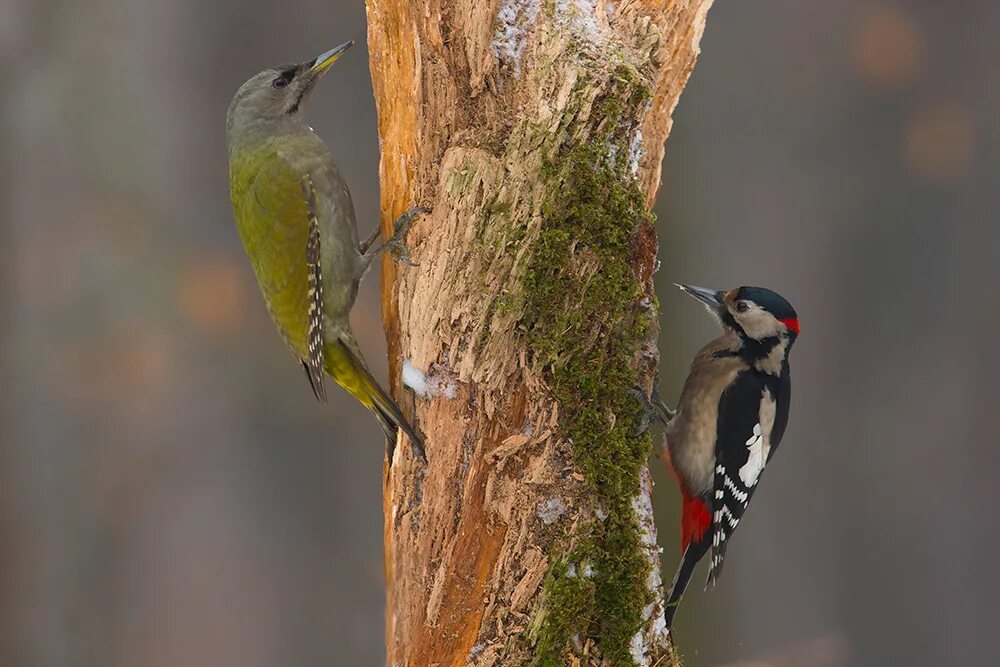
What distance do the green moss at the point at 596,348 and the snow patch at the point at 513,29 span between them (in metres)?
0.23

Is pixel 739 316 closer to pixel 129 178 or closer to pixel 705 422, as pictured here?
pixel 705 422

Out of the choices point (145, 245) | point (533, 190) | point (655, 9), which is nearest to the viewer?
point (533, 190)

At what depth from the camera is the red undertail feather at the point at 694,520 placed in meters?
3.08

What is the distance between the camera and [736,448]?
10.1ft

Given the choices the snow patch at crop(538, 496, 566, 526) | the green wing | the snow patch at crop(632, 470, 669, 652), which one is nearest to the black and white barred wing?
the snow patch at crop(632, 470, 669, 652)

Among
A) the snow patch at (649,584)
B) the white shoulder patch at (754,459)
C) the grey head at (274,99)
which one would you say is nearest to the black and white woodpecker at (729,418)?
the white shoulder patch at (754,459)

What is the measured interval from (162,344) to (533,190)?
2351 millimetres

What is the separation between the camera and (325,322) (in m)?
2.94

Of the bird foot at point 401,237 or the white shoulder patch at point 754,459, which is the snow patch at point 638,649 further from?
the bird foot at point 401,237

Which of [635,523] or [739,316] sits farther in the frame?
[739,316]

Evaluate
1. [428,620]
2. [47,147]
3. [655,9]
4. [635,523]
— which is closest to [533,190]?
[655,9]

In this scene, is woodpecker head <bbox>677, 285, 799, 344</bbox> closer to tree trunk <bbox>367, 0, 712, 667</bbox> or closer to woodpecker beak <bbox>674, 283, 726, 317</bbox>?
woodpecker beak <bbox>674, 283, 726, 317</bbox>

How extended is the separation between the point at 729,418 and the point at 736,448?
10 cm

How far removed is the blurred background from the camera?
4051 millimetres
